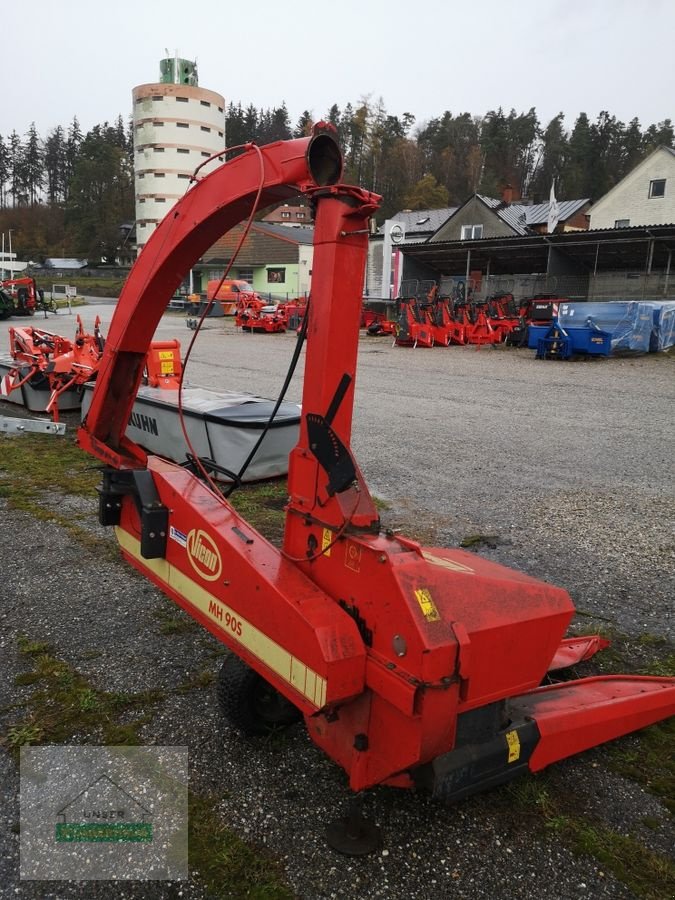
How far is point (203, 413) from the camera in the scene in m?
6.38

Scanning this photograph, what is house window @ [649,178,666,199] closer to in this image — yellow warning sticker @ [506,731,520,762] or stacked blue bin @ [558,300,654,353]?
stacked blue bin @ [558,300,654,353]

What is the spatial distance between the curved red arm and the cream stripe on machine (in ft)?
2.18

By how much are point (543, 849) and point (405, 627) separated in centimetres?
103

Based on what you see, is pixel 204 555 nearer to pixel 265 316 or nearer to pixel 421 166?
pixel 265 316

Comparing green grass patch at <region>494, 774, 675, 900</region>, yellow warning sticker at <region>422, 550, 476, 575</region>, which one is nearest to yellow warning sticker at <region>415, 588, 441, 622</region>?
yellow warning sticker at <region>422, 550, 476, 575</region>

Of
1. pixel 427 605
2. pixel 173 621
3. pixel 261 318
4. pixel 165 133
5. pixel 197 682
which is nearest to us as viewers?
pixel 427 605

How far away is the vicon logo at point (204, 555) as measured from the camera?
9.12 ft

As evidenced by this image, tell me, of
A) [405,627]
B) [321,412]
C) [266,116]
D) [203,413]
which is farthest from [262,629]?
[266,116]

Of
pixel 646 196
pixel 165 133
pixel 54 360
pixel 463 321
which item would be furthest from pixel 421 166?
pixel 54 360

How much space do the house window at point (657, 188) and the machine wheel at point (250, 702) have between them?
3939 cm

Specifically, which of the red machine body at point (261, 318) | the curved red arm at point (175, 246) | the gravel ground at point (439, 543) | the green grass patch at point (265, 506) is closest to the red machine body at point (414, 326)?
the red machine body at point (261, 318)

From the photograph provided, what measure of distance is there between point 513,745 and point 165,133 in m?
67.9

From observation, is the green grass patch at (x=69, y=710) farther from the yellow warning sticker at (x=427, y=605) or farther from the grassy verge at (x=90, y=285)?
the grassy verge at (x=90, y=285)

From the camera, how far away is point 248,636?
2.59m
